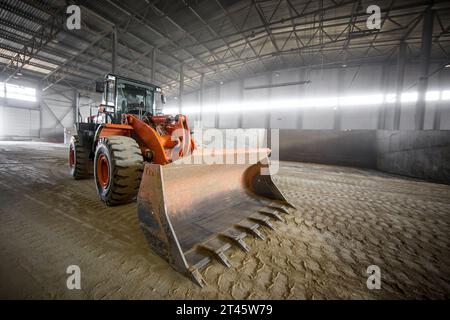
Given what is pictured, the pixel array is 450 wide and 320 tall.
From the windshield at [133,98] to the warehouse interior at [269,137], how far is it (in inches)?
37.3

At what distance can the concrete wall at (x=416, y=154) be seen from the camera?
5.68m

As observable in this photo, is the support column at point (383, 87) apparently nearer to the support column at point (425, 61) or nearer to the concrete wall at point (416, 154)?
the support column at point (425, 61)

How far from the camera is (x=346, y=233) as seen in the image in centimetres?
231

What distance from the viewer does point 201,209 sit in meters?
2.47

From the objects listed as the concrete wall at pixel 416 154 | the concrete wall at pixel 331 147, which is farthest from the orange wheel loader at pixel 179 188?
the concrete wall at pixel 331 147

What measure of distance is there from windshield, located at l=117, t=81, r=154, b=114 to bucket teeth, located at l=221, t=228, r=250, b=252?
9.97ft

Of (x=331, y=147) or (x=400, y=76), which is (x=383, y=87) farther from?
(x=331, y=147)

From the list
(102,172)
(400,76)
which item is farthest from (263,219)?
(400,76)

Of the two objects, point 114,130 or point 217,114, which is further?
point 217,114

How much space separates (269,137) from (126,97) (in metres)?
8.35

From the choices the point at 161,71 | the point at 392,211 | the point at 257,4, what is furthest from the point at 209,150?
the point at 161,71

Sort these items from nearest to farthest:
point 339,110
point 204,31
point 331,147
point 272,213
Answer: point 272,213, point 331,147, point 204,31, point 339,110

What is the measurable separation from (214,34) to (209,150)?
11.7 m

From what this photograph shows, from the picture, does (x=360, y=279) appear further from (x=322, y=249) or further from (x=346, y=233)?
(x=346, y=233)
